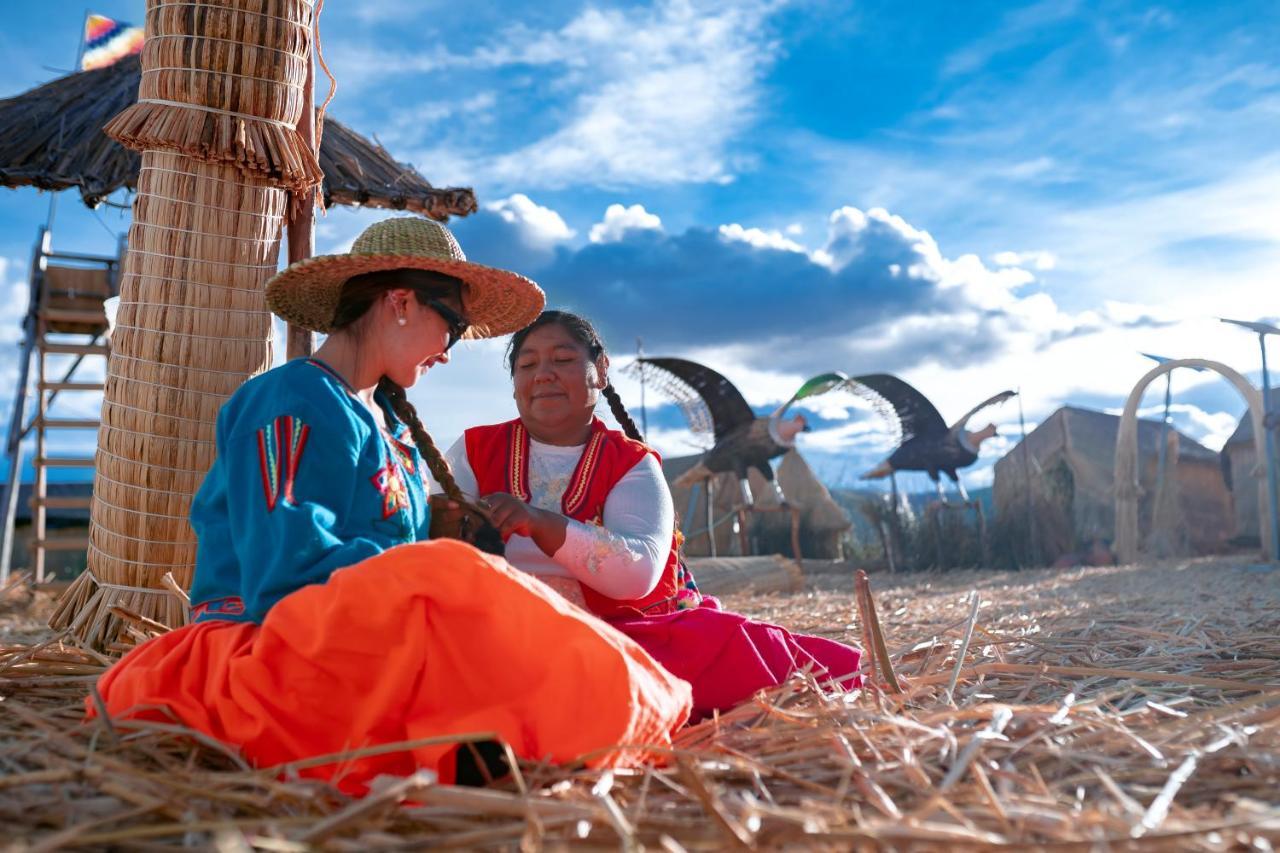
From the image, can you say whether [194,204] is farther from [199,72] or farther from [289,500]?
[289,500]

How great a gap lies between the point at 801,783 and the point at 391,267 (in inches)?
52.7

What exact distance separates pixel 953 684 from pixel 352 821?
5.01 feet

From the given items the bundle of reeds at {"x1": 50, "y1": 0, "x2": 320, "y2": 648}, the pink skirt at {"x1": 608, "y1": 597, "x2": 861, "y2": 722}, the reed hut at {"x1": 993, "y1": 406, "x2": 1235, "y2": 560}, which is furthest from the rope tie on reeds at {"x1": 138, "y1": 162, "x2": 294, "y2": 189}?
the reed hut at {"x1": 993, "y1": 406, "x2": 1235, "y2": 560}

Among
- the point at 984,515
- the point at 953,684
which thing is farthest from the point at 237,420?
the point at 984,515

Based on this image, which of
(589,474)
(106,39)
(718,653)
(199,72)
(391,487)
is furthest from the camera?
(106,39)

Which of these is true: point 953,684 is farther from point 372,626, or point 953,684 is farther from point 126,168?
point 126,168

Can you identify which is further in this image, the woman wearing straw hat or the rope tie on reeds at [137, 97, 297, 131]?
the rope tie on reeds at [137, 97, 297, 131]

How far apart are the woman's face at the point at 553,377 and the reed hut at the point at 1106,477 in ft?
32.6

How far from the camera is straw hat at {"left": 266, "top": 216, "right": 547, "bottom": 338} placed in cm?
220

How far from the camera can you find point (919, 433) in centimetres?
1184

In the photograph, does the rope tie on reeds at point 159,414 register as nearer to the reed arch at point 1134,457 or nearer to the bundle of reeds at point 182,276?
the bundle of reeds at point 182,276

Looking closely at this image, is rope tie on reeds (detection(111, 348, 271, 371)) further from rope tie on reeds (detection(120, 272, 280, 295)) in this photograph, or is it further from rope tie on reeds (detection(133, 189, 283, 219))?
rope tie on reeds (detection(133, 189, 283, 219))

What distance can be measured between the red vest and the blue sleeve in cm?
69

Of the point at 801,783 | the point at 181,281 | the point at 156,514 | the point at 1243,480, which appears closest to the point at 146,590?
the point at 156,514
